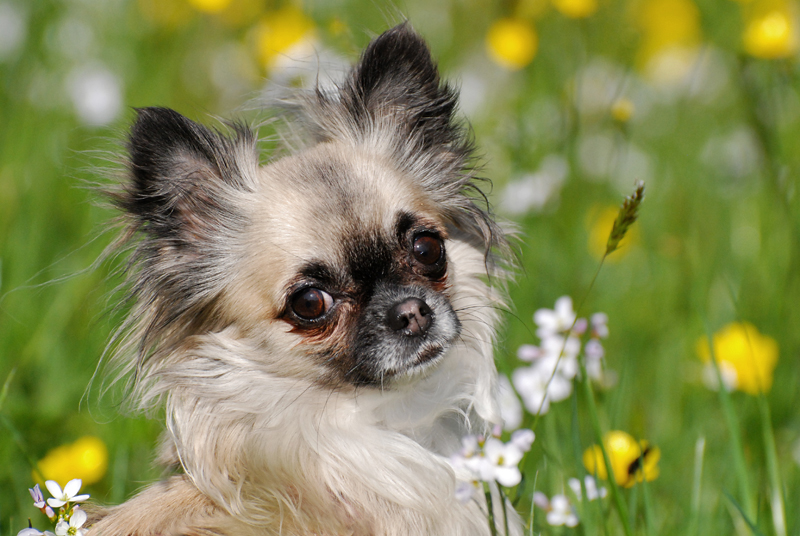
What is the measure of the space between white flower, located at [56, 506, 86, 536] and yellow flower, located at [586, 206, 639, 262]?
357 cm

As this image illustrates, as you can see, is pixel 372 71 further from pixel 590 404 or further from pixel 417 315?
pixel 590 404

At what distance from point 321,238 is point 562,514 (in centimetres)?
114

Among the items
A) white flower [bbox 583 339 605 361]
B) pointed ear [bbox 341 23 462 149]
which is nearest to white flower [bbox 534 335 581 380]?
white flower [bbox 583 339 605 361]

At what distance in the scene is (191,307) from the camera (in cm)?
263

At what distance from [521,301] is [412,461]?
75.5 inches

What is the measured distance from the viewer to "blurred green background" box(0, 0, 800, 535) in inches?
123

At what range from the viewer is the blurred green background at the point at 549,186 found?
312 centimetres

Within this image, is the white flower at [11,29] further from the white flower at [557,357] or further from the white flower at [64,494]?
the white flower at [557,357]

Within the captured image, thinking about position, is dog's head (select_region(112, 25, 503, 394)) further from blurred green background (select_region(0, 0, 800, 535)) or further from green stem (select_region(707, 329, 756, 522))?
green stem (select_region(707, 329, 756, 522))

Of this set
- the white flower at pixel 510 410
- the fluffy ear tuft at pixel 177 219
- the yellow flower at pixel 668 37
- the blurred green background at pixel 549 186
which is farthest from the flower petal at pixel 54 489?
the yellow flower at pixel 668 37

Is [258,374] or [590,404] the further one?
[258,374]

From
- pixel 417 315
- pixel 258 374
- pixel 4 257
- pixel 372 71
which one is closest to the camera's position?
pixel 417 315

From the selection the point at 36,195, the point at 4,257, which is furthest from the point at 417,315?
the point at 36,195

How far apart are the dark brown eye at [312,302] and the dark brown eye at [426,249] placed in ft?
1.16
